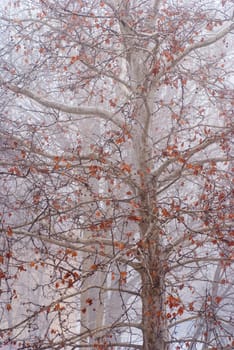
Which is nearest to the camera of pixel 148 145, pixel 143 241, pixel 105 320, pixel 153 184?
pixel 143 241

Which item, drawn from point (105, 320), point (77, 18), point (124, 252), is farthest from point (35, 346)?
point (105, 320)

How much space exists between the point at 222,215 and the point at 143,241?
52.1 inches

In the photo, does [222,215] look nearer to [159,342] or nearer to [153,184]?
[153,184]

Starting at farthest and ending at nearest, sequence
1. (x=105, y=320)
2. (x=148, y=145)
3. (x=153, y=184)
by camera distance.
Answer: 1. (x=105, y=320)
2. (x=148, y=145)
3. (x=153, y=184)

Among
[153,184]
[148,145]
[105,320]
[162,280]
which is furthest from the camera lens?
[105,320]

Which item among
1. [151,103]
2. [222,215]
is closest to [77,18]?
[151,103]

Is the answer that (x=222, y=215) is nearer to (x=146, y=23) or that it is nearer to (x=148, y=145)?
(x=148, y=145)

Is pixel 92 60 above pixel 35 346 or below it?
above

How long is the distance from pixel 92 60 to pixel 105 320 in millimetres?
8127

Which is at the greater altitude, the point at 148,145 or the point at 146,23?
the point at 146,23

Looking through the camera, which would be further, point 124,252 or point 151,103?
point 151,103

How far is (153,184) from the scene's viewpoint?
6.62 meters

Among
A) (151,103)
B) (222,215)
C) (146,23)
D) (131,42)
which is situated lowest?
(222,215)

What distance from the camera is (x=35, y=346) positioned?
5523mm
